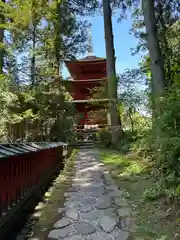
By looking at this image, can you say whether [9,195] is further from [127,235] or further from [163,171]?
[163,171]

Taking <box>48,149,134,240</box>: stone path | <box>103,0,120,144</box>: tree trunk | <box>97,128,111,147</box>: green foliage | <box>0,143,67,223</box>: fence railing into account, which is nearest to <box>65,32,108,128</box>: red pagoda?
<box>97,128,111,147</box>: green foliage

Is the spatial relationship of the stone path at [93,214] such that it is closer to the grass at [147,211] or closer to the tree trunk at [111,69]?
the grass at [147,211]

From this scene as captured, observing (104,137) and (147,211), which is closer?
(147,211)

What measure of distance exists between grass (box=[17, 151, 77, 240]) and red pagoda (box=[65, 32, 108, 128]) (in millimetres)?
13083

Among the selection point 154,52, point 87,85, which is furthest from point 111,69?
point 87,85

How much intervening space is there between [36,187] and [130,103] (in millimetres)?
6688

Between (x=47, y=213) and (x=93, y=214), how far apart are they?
0.57m

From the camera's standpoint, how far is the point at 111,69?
1244 cm

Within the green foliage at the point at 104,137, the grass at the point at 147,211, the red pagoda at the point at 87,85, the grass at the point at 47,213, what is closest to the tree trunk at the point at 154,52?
the grass at the point at 147,211

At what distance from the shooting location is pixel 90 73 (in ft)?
77.1

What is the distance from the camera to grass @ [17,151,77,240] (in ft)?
8.92

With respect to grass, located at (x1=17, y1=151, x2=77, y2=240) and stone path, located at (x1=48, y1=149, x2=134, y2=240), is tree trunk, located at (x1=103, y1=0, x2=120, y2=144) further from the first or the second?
stone path, located at (x1=48, y1=149, x2=134, y2=240)

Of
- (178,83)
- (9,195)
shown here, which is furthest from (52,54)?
(9,195)

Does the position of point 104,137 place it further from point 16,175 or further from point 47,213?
point 16,175
